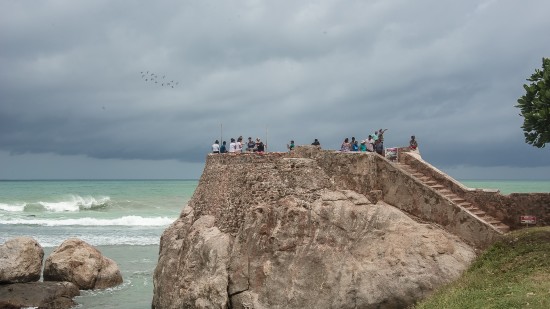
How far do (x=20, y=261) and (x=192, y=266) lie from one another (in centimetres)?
1033

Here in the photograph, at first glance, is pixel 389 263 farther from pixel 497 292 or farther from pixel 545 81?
pixel 545 81

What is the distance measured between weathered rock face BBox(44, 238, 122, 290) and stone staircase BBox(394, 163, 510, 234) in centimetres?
1591

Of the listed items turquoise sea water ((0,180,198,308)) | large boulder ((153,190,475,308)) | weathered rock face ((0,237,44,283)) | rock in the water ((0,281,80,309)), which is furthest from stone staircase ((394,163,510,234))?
weathered rock face ((0,237,44,283))

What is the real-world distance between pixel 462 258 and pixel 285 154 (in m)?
7.09

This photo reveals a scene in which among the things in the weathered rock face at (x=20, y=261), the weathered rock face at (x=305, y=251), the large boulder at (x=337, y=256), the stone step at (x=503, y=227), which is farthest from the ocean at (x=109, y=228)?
the stone step at (x=503, y=227)

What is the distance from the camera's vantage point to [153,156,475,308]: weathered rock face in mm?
18422

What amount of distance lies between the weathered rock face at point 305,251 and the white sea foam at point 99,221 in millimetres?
37509

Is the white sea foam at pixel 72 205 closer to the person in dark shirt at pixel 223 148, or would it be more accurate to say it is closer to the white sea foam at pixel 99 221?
the white sea foam at pixel 99 221

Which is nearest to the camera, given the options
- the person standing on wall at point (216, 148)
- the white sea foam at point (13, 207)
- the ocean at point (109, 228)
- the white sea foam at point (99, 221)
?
the person standing on wall at point (216, 148)

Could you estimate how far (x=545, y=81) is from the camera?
18359 millimetres

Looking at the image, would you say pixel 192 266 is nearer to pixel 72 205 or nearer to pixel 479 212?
pixel 479 212

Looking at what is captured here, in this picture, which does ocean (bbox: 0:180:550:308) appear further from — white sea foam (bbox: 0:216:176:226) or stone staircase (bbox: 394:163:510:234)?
stone staircase (bbox: 394:163:510:234)

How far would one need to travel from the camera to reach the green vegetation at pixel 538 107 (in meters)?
18.1

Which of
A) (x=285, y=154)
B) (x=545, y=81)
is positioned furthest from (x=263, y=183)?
(x=545, y=81)
